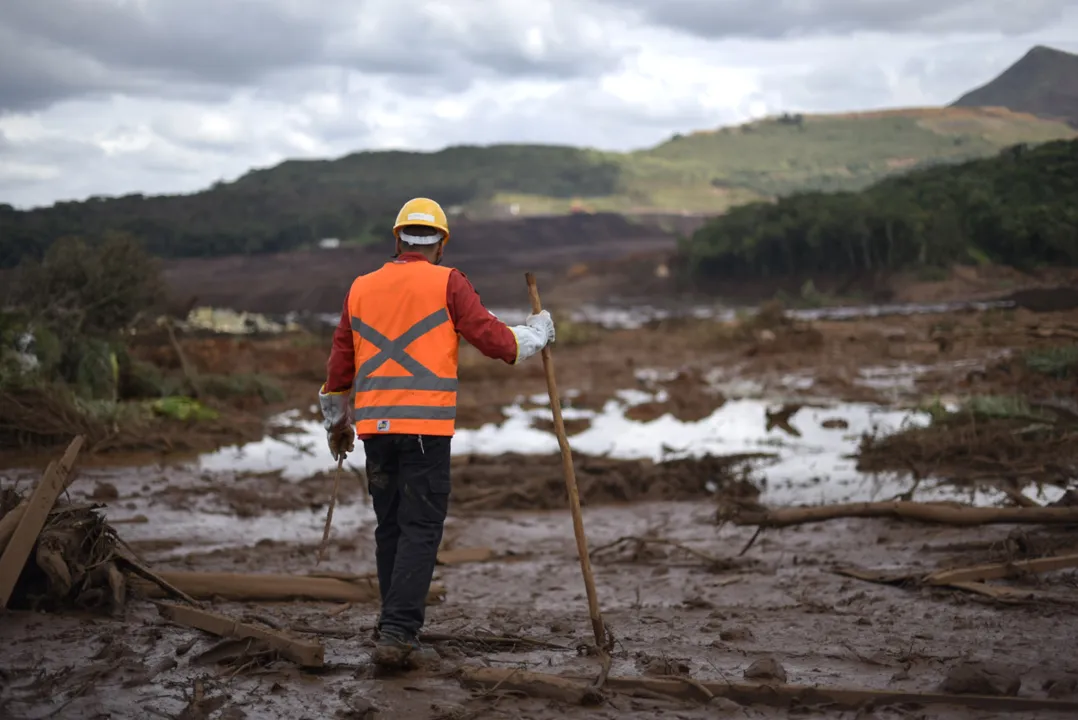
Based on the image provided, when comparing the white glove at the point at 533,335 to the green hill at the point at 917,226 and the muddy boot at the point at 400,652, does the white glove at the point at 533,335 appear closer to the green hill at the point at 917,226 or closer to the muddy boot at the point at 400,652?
the muddy boot at the point at 400,652

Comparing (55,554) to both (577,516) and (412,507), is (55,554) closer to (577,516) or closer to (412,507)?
(412,507)

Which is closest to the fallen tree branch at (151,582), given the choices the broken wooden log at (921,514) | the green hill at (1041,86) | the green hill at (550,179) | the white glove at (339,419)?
the white glove at (339,419)

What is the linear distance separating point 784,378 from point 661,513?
33.8 feet

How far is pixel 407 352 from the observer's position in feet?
18.8

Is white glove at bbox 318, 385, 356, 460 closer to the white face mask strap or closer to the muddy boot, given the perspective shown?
the white face mask strap

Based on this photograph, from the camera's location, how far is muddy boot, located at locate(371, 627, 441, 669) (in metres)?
5.43

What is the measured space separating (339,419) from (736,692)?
7.94 ft

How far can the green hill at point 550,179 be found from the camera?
160ft

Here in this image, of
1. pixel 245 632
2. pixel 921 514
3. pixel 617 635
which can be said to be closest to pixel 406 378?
pixel 245 632

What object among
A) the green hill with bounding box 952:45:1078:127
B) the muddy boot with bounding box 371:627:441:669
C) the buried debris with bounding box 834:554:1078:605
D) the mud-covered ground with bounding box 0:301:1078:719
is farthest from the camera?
the green hill with bounding box 952:45:1078:127

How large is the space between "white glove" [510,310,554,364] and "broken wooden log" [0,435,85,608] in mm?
2475

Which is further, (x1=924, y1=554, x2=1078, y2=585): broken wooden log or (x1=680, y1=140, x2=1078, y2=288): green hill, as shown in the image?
(x1=680, y1=140, x2=1078, y2=288): green hill

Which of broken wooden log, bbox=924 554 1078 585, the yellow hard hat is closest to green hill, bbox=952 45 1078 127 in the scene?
broken wooden log, bbox=924 554 1078 585

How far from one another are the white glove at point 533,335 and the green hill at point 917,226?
16.3 meters
